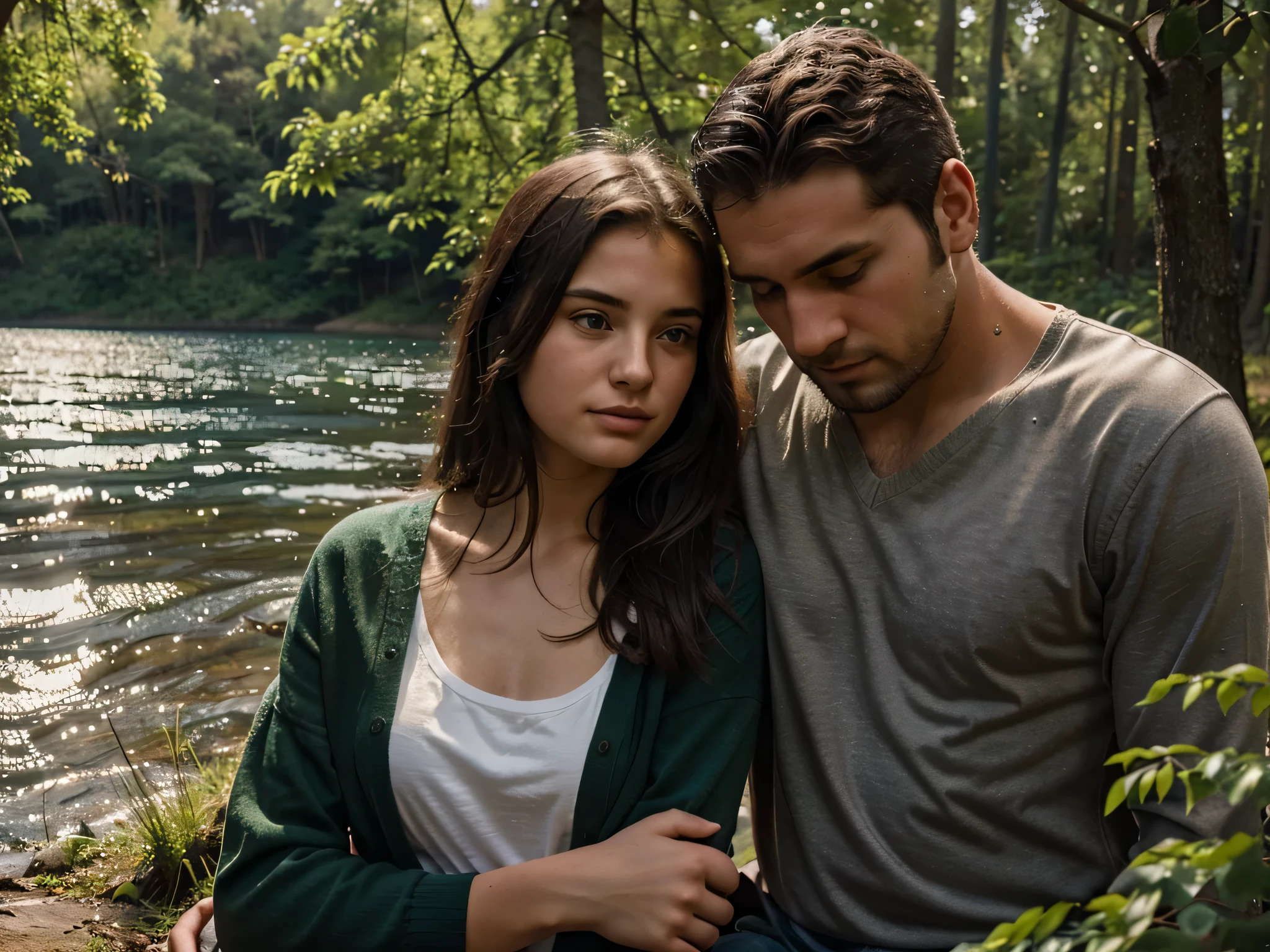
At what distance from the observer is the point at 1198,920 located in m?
0.80

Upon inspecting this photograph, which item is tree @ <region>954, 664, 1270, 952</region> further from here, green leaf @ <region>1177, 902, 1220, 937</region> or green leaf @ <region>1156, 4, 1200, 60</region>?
green leaf @ <region>1156, 4, 1200, 60</region>

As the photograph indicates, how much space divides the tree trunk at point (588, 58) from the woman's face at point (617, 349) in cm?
517

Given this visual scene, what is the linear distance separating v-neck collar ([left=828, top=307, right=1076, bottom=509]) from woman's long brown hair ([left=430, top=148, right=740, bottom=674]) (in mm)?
281

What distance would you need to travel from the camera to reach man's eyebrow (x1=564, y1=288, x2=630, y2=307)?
1990 millimetres

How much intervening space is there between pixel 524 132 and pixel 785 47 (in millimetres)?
7571

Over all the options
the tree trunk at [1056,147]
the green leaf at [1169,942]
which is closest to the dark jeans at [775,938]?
the green leaf at [1169,942]

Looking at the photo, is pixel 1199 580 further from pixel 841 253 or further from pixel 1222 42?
pixel 1222 42

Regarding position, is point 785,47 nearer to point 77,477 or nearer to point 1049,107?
point 77,477

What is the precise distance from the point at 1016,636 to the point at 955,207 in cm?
79

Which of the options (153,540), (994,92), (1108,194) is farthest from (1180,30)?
(1108,194)

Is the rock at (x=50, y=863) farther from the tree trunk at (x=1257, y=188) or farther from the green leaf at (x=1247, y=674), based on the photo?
the tree trunk at (x=1257, y=188)

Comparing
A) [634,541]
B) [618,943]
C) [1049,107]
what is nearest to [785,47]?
[634,541]

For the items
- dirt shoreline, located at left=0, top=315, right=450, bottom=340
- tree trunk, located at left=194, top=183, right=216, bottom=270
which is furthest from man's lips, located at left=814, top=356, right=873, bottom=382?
tree trunk, located at left=194, top=183, right=216, bottom=270

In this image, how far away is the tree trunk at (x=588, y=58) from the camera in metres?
6.91
